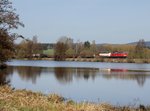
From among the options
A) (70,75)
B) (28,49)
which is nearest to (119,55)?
(28,49)

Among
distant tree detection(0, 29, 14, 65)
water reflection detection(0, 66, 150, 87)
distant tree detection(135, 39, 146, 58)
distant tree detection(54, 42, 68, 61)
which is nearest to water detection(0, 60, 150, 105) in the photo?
water reflection detection(0, 66, 150, 87)

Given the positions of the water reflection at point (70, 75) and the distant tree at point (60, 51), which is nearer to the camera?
the water reflection at point (70, 75)

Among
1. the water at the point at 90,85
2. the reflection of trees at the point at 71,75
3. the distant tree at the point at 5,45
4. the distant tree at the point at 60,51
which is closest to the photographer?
the water at the point at 90,85

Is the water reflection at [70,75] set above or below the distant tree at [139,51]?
below

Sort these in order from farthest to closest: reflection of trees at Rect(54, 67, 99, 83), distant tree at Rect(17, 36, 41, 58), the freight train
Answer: the freight train, distant tree at Rect(17, 36, 41, 58), reflection of trees at Rect(54, 67, 99, 83)

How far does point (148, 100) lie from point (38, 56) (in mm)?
121983

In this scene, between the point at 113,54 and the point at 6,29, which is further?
the point at 113,54

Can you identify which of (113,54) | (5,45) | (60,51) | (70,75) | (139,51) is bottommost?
(70,75)

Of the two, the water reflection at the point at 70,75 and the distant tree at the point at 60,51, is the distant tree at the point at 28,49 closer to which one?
the distant tree at the point at 60,51

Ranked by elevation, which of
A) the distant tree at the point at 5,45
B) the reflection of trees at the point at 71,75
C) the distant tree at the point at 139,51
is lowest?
the reflection of trees at the point at 71,75

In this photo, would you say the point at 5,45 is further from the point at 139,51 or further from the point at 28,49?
the point at 28,49

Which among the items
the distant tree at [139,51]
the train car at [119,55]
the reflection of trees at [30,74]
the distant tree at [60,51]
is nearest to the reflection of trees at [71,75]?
the reflection of trees at [30,74]

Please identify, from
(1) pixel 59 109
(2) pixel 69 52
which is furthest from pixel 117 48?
(1) pixel 59 109

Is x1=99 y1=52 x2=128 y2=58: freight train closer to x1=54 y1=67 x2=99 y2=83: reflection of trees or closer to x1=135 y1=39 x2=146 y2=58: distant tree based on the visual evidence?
x1=135 y1=39 x2=146 y2=58: distant tree
